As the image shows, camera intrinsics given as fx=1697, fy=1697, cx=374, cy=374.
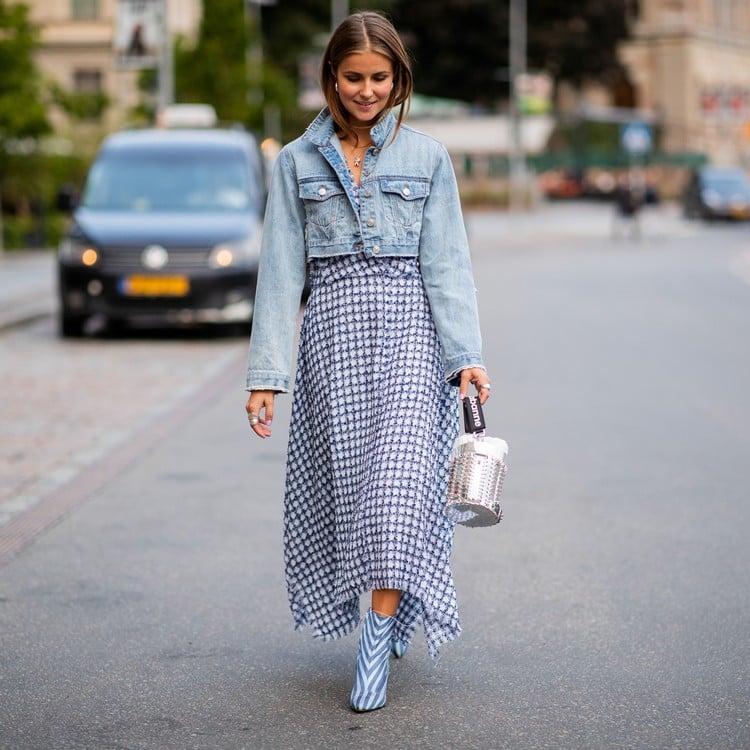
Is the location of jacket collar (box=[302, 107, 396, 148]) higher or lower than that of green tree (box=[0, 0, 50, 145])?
lower

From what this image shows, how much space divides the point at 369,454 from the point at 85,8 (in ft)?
182

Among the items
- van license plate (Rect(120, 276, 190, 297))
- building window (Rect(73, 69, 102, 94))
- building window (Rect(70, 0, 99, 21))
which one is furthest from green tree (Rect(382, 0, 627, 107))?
van license plate (Rect(120, 276, 190, 297))

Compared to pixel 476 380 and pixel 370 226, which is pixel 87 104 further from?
pixel 476 380

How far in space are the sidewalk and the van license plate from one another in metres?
1.70

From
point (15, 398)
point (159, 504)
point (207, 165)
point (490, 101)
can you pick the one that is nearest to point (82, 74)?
point (490, 101)

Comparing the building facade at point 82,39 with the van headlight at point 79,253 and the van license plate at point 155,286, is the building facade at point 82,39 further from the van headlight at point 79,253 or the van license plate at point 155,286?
the van license plate at point 155,286

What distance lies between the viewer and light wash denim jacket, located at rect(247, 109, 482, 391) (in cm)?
448

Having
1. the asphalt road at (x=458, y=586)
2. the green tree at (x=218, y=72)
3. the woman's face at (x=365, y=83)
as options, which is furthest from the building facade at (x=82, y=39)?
the woman's face at (x=365, y=83)

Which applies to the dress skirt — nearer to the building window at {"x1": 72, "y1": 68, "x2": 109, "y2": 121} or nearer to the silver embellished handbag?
the silver embellished handbag

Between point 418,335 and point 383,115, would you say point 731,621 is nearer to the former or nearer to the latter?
point 418,335

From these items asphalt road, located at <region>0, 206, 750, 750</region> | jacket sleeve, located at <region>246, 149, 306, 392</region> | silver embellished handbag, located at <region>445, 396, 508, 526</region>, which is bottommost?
asphalt road, located at <region>0, 206, 750, 750</region>

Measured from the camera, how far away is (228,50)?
3659 centimetres

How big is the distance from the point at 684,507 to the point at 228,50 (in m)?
30.5

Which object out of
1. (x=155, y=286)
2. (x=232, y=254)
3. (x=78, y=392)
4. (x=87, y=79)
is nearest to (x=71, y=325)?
(x=155, y=286)
